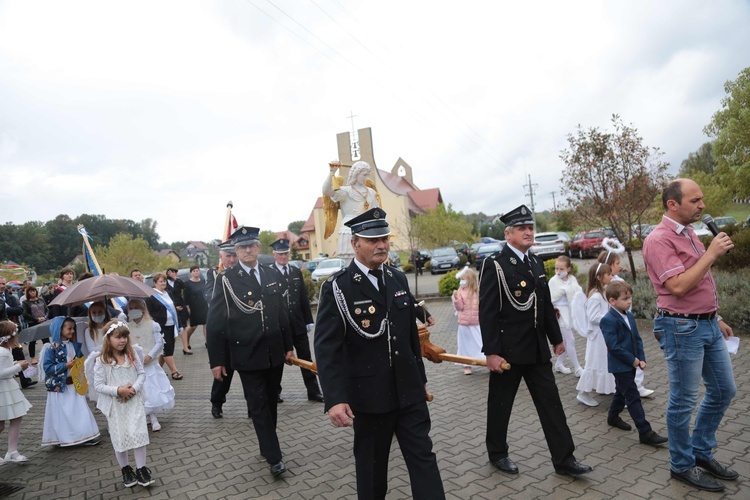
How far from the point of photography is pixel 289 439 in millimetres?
5531

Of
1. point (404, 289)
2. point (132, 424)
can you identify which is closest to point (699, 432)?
point (404, 289)

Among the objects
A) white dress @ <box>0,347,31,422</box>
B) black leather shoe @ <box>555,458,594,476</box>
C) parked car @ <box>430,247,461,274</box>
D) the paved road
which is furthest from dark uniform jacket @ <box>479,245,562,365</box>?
parked car @ <box>430,247,461,274</box>

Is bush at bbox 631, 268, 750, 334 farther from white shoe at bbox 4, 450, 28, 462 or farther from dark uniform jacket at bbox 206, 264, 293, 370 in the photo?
white shoe at bbox 4, 450, 28, 462

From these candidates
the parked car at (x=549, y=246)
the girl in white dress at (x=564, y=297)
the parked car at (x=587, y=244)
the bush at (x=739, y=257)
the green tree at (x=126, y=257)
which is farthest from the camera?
the green tree at (x=126, y=257)

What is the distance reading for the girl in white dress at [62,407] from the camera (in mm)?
5789

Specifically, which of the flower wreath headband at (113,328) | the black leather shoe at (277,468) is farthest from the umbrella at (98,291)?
the black leather shoe at (277,468)

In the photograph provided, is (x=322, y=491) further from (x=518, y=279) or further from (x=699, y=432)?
(x=699, y=432)

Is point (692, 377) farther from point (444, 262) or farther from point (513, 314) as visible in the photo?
point (444, 262)

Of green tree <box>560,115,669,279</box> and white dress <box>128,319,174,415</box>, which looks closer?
white dress <box>128,319,174,415</box>

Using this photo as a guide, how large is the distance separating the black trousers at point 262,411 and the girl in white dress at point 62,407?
2.48 m

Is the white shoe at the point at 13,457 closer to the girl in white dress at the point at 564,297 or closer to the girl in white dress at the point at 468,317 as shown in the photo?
the girl in white dress at the point at 468,317

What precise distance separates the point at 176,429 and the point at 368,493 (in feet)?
13.1

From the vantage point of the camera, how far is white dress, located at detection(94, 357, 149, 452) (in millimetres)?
4535

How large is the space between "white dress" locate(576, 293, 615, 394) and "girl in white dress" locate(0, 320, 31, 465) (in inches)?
241
